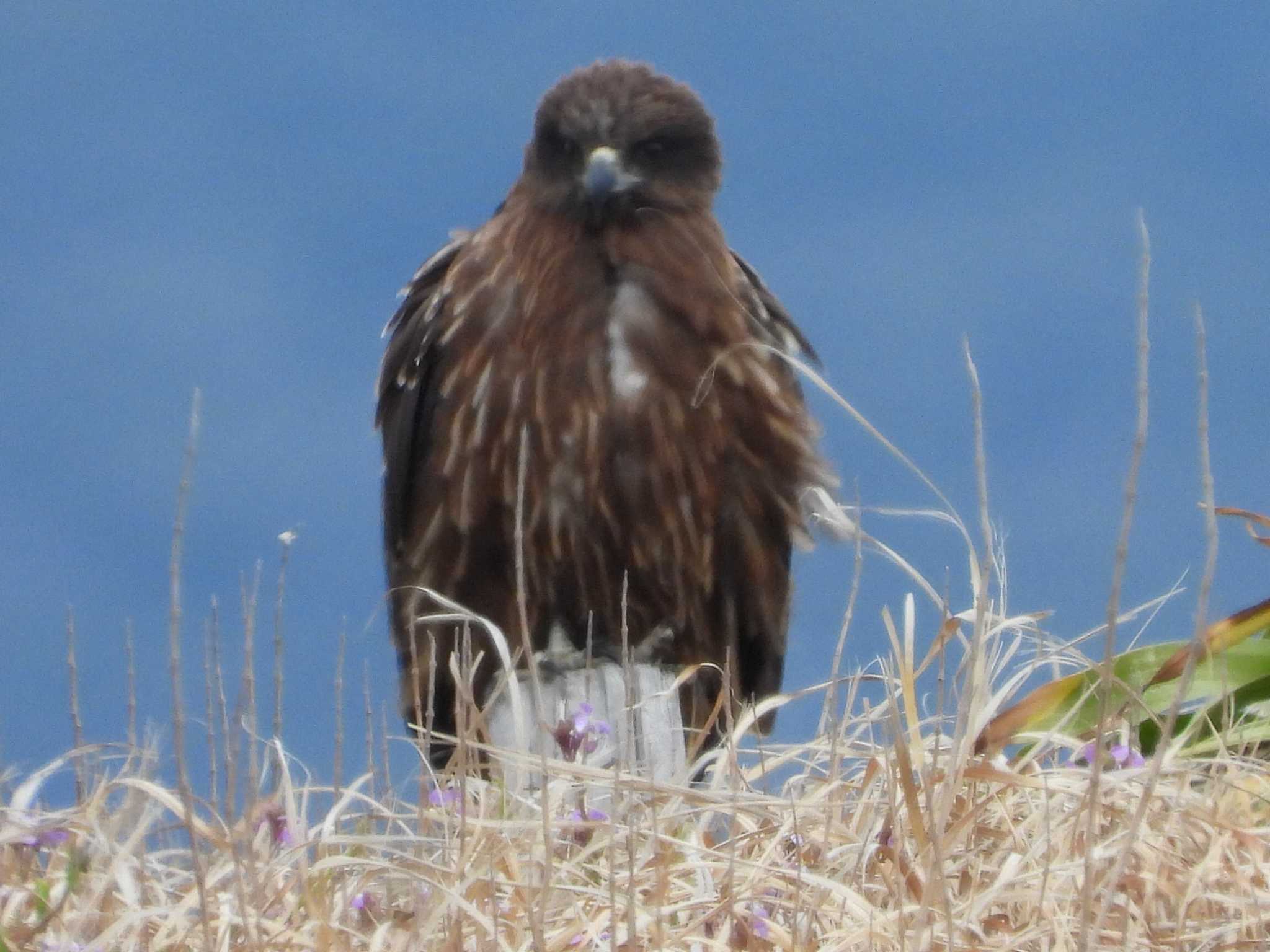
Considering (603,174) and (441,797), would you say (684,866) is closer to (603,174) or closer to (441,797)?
(441,797)

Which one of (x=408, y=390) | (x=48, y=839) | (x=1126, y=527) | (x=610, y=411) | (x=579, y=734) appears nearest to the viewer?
(x=1126, y=527)

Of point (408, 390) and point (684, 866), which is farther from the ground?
point (408, 390)

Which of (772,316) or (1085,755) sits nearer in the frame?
(1085,755)

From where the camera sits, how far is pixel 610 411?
4.16m

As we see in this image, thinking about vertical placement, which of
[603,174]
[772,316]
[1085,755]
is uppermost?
[603,174]

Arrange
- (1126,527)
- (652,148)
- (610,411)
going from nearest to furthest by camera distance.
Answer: (1126,527), (610,411), (652,148)

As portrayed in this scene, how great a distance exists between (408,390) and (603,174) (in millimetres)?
762

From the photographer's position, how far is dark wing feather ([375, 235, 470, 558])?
4500 millimetres

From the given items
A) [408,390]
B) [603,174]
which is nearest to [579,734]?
[603,174]

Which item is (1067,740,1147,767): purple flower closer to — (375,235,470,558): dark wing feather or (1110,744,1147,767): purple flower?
(1110,744,1147,767): purple flower

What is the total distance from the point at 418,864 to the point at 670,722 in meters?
0.99

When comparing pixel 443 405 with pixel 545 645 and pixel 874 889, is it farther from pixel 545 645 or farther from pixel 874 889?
pixel 874 889

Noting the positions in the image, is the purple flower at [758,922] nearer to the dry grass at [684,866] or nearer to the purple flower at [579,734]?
the dry grass at [684,866]

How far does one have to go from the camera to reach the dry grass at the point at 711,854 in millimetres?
2533
